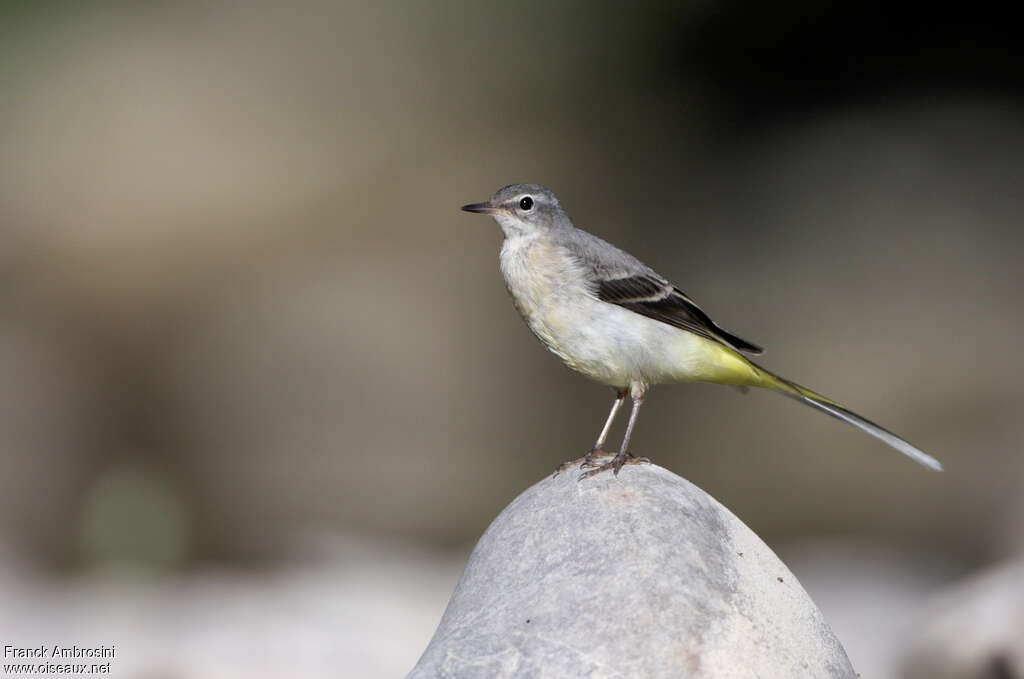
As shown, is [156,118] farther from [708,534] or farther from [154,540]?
[708,534]

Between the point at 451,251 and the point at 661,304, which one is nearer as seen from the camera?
the point at 661,304

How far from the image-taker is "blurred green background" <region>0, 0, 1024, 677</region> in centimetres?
1358

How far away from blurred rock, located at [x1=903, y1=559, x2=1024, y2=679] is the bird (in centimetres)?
325

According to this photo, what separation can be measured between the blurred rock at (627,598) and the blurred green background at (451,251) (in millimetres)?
7771

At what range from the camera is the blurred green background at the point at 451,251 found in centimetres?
1358

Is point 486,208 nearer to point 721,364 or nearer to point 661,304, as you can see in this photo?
point 661,304

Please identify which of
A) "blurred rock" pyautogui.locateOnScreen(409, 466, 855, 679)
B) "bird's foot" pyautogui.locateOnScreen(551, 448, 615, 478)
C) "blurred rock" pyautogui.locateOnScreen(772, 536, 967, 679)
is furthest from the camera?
"blurred rock" pyautogui.locateOnScreen(772, 536, 967, 679)

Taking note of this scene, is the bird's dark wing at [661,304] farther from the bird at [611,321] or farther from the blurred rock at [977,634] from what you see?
the blurred rock at [977,634]

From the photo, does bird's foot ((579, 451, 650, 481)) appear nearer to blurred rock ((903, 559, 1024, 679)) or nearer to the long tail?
the long tail

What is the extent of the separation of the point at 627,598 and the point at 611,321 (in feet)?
6.13

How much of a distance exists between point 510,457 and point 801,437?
3.73 m

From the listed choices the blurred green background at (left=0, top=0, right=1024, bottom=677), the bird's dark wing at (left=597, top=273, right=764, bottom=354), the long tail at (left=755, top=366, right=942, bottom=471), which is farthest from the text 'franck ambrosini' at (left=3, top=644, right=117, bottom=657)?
the long tail at (left=755, top=366, right=942, bottom=471)

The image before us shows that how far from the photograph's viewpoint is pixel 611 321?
245 inches

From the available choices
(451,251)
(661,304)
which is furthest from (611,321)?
(451,251)
